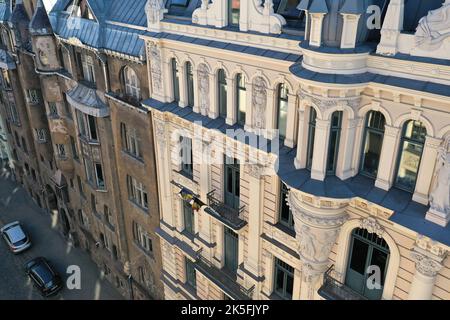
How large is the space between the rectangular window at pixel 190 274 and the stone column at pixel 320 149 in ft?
44.9

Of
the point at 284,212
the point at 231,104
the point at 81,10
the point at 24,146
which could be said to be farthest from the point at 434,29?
the point at 24,146

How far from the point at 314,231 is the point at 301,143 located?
325 cm

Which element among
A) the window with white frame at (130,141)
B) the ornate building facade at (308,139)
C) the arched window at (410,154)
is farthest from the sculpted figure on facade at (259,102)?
the window with white frame at (130,141)

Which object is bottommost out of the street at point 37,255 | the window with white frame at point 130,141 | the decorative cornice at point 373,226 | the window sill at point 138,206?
the street at point 37,255

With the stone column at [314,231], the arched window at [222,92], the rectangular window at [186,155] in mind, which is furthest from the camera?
the rectangular window at [186,155]

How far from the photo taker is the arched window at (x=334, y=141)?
1318 cm

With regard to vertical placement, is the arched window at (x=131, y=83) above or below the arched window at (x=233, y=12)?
below

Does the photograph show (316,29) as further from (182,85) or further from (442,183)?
(182,85)

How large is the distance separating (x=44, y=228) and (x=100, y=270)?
1032 cm

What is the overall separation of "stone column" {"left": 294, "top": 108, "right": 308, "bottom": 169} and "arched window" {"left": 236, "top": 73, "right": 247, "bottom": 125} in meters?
3.72

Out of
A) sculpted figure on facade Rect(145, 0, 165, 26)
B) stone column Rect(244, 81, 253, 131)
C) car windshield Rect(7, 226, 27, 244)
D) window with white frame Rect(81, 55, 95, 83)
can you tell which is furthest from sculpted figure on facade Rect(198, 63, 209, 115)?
car windshield Rect(7, 226, 27, 244)

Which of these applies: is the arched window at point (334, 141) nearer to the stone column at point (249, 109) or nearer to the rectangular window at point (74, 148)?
the stone column at point (249, 109)

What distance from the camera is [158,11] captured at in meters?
19.3

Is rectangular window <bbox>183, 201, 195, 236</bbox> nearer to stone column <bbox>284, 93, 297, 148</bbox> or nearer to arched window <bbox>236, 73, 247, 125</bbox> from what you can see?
arched window <bbox>236, 73, 247, 125</bbox>
